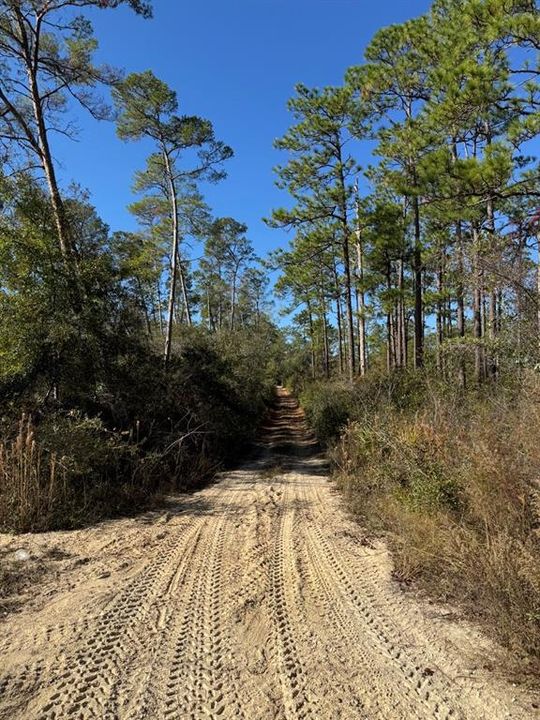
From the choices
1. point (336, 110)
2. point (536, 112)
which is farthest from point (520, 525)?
point (336, 110)

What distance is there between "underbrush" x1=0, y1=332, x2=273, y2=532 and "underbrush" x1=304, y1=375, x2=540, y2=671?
3413 millimetres

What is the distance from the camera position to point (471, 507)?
154 inches

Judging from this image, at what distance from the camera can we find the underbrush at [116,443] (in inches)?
211

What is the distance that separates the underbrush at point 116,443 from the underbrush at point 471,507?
3.41 metres

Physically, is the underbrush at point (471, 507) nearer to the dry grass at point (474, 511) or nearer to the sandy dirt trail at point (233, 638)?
the dry grass at point (474, 511)

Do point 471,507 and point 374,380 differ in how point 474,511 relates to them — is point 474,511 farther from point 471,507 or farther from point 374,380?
point 374,380

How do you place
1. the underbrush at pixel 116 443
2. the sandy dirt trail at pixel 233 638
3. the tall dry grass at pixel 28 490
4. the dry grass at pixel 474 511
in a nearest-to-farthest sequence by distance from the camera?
the sandy dirt trail at pixel 233 638
the dry grass at pixel 474 511
the tall dry grass at pixel 28 490
the underbrush at pixel 116 443

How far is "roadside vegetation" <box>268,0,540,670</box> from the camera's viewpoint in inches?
136

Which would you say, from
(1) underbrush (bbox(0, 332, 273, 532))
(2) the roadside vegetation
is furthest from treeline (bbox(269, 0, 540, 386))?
(1) underbrush (bbox(0, 332, 273, 532))

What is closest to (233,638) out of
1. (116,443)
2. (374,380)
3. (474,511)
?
(474,511)

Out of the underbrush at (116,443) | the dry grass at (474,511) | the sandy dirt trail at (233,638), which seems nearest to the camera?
the sandy dirt trail at (233,638)

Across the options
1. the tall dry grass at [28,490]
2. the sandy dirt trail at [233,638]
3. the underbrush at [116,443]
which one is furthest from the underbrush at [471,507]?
the tall dry grass at [28,490]

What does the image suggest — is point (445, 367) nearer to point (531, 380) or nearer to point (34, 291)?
point (531, 380)

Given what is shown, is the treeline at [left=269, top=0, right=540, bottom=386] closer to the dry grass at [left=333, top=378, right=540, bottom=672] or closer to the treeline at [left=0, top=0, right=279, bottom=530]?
the dry grass at [left=333, top=378, right=540, bottom=672]
